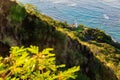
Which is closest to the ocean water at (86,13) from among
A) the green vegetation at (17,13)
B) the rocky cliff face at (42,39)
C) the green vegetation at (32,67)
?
the rocky cliff face at (42,39)

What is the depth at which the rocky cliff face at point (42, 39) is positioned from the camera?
22781mm

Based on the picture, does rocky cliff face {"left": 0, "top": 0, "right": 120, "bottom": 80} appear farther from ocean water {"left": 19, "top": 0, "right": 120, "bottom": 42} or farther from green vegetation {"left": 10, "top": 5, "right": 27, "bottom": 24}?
ocean water {"left": 19, "top": 0, "right": 120, "bottom": 42}

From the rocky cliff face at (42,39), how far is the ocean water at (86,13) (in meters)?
133

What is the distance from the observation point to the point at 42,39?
24.2 metres

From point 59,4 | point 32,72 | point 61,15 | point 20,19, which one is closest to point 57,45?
point 20,19

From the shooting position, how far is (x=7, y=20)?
74.7 feet

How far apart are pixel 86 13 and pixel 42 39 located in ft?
527

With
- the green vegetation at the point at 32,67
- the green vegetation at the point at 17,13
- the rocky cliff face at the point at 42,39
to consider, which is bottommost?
the rocky cliff face at the point at 42,39

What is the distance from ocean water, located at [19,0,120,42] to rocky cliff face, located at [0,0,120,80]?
437 ft

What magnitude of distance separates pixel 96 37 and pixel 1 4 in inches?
2297

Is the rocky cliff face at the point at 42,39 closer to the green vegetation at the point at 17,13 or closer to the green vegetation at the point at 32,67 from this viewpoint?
the green vegetation at the point at 17,13

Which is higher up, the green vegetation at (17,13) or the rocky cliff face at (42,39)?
the green vegetation at (17,13)

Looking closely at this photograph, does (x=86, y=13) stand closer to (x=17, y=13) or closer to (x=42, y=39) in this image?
(x=42, y=39)

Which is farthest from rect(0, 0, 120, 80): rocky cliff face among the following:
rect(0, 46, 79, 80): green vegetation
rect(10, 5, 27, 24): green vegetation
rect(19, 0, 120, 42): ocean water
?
rect(19, 0, 120, 42): ocean water
